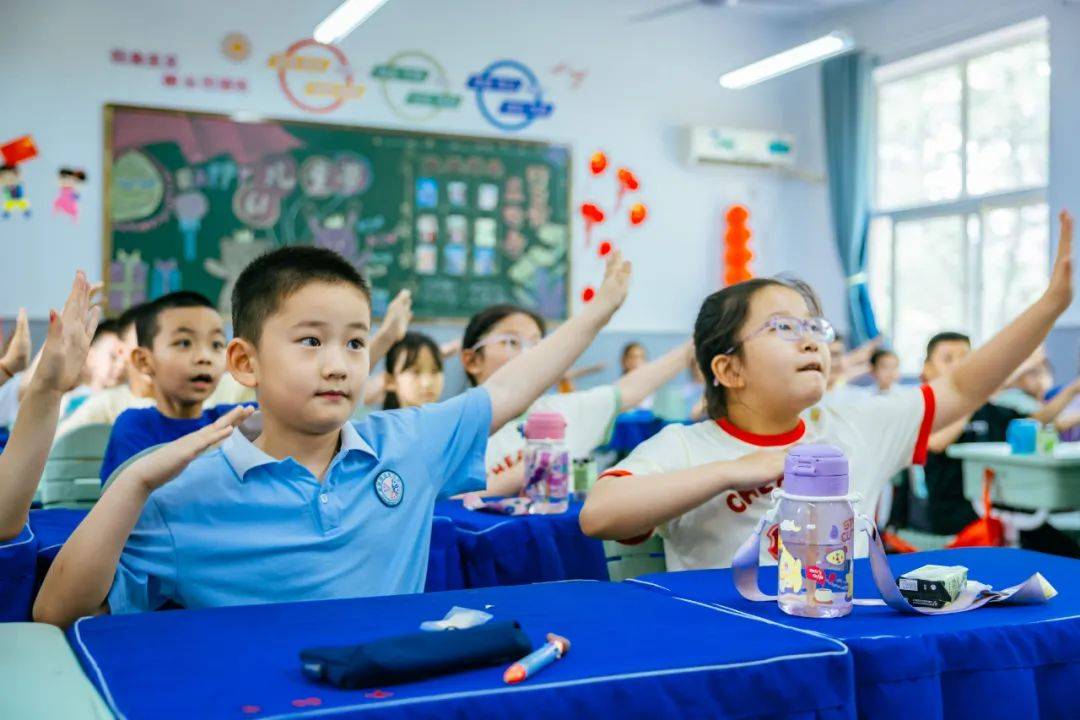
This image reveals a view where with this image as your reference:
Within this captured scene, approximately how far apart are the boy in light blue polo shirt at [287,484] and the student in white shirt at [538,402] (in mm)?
1252

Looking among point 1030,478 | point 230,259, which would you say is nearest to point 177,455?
point 1030,478

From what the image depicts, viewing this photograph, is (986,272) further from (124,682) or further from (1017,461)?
(124,682)

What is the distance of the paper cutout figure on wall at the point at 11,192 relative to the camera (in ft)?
21.8

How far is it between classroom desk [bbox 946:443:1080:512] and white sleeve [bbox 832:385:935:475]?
6.80 feet

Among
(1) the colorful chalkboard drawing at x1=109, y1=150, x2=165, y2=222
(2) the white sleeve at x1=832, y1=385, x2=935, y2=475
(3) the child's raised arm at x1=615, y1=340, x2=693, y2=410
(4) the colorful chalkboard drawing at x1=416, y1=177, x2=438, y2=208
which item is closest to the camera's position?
(2) the white sleeve at x1=832, y1=385, x2=935, y2=475

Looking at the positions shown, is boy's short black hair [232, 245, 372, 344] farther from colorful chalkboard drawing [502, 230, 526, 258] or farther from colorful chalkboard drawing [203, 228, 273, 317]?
colorful chalkboard drawing [502, 230, 526, 258]

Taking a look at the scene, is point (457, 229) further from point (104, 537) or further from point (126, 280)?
point (104, 537)

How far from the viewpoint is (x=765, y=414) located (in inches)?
77.4

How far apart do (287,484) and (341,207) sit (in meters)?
6.13

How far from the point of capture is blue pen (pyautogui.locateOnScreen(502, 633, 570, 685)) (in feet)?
2.94

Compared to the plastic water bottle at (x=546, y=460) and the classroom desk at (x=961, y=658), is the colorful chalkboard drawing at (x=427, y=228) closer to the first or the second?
the plastic water bottle at (x=546, y=460)

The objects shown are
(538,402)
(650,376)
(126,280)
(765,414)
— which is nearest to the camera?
(765,414)

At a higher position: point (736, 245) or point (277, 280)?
point (736, 245)

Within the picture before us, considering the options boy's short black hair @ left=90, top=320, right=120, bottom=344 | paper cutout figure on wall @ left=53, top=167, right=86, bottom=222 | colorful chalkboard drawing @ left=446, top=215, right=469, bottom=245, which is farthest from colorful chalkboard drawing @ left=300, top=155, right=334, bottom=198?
boy's short black hair @ left=90, top=320, right=120, bottom=344
